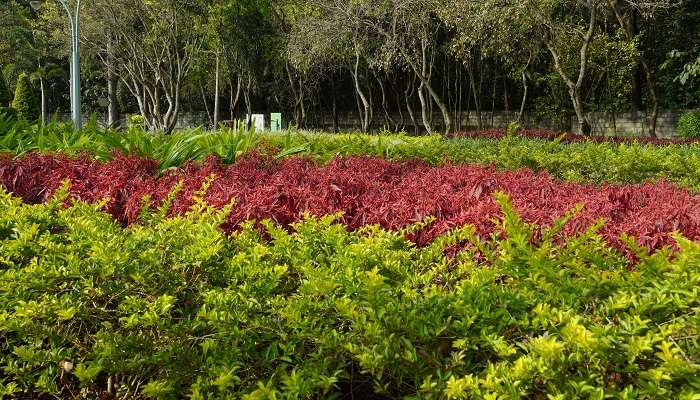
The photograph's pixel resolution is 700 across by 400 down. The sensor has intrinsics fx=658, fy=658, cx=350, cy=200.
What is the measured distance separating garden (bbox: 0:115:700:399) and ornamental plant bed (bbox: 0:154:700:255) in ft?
0.07

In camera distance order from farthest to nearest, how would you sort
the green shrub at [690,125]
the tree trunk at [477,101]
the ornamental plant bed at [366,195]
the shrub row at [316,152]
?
the tree trunk at [477,101] → the green shrub at [690,125] → the shrub row at [316,152] → the ornamental plant bed at [366,195]

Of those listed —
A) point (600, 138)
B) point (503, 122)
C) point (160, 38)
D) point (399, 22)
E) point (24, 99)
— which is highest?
point (160, 38)

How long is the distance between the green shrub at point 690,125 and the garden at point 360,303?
17901 millimetres

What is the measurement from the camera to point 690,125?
19.0 m

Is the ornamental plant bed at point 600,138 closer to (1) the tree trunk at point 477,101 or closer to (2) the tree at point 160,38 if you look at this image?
(2) the tree at point 160,38

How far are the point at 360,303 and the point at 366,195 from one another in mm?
1580

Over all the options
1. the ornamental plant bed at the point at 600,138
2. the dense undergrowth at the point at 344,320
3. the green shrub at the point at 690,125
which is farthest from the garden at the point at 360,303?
the green shrub at the point at 690,125

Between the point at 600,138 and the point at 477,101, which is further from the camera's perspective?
the point at 477,101

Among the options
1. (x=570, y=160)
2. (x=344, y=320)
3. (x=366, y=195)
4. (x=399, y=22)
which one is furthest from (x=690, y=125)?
(x=344, y=320)

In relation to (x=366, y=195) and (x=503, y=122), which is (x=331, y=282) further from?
(x=503, y=122)

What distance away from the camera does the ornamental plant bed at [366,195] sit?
2609mm

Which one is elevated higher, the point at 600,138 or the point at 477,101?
the point at 477,101

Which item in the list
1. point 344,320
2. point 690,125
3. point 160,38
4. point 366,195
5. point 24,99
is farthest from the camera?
point 24,99

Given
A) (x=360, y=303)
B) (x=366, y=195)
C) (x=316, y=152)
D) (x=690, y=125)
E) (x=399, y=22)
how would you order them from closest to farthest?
(x=360, y=303)
(x=366, y=195)
(x=316, y=152)
(x=399, y=22)
(x=690, y=125)
